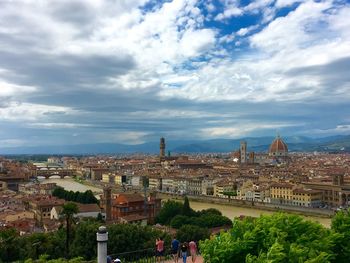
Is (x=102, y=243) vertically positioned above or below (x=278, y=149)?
below

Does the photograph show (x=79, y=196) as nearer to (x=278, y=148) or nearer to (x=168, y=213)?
(x=168, y=213)

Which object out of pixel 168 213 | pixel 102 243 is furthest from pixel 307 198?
pixel 102 243

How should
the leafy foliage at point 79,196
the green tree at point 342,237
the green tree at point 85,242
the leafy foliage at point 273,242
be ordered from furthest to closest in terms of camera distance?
1. the leafy foliage at point 79,196
2. the green tree at point 85,242
3. the green tree at point 342,237
4. the leafy foliage at point 273,242

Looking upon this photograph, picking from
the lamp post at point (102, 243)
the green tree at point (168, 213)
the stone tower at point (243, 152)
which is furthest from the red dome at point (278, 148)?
the lamp post at point (102, 243)

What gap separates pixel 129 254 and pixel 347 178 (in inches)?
1581

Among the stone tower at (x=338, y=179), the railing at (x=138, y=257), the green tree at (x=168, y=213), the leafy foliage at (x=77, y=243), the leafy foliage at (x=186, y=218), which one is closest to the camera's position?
the railing at (x=138, y=257)

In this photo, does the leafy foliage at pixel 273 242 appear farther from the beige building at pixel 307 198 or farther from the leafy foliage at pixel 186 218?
the beige building at pixel 307 198

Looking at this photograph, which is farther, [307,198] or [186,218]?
[307,198]

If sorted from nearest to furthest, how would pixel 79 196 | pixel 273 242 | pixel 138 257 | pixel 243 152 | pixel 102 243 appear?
pixel 102 243, pixel 273 242, pixel 138 257, pixel 79 196, pixel 243 152

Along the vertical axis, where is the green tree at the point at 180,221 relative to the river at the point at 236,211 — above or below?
above

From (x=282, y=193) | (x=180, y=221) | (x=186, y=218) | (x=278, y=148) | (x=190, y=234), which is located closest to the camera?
(x=190, y=234)

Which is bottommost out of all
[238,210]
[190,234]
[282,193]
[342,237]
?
[238,210]

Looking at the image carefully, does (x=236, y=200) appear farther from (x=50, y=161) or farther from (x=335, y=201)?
(x=50, y=161)

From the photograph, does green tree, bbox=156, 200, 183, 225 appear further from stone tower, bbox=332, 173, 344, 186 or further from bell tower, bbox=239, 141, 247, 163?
bell tower, bbox=239, 141, 247, 163
